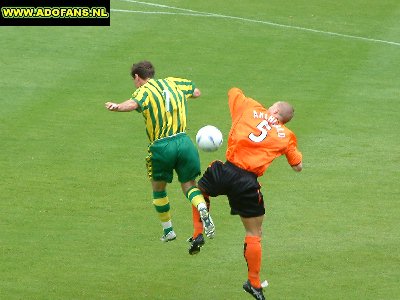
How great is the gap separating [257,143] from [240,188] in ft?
1.92

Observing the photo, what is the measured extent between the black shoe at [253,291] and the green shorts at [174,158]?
5.90ft

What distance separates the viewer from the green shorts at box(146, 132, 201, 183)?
14586 millimetres

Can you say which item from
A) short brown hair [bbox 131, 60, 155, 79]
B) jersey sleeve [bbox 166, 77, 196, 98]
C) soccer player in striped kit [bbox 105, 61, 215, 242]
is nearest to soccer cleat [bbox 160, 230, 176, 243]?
soccer player in striped kit [bbox 105, 61, 215, 242]

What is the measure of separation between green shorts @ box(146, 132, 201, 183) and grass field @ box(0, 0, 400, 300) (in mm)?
1299

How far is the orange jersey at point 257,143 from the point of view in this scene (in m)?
13.6

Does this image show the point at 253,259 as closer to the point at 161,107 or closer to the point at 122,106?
the point at 161,107

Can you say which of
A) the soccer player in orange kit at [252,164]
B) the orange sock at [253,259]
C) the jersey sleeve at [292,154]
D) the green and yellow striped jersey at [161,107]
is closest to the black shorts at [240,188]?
the soccer player in orange kit at [252,164]

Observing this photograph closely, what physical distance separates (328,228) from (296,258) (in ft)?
4.06

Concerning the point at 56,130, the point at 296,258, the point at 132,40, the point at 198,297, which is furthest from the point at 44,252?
the point at 132,40

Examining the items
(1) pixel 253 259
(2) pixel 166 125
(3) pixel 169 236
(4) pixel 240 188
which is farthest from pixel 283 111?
(3) pixel 169 236

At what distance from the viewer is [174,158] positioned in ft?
48.0

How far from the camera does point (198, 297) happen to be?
1412 cm

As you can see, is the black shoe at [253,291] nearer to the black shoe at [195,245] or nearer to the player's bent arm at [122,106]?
the black shoe at [195,245]

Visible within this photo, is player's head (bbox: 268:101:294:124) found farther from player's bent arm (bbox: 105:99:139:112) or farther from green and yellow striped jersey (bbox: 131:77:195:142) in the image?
player's bent arm (bbox: 105:99:139:112)
